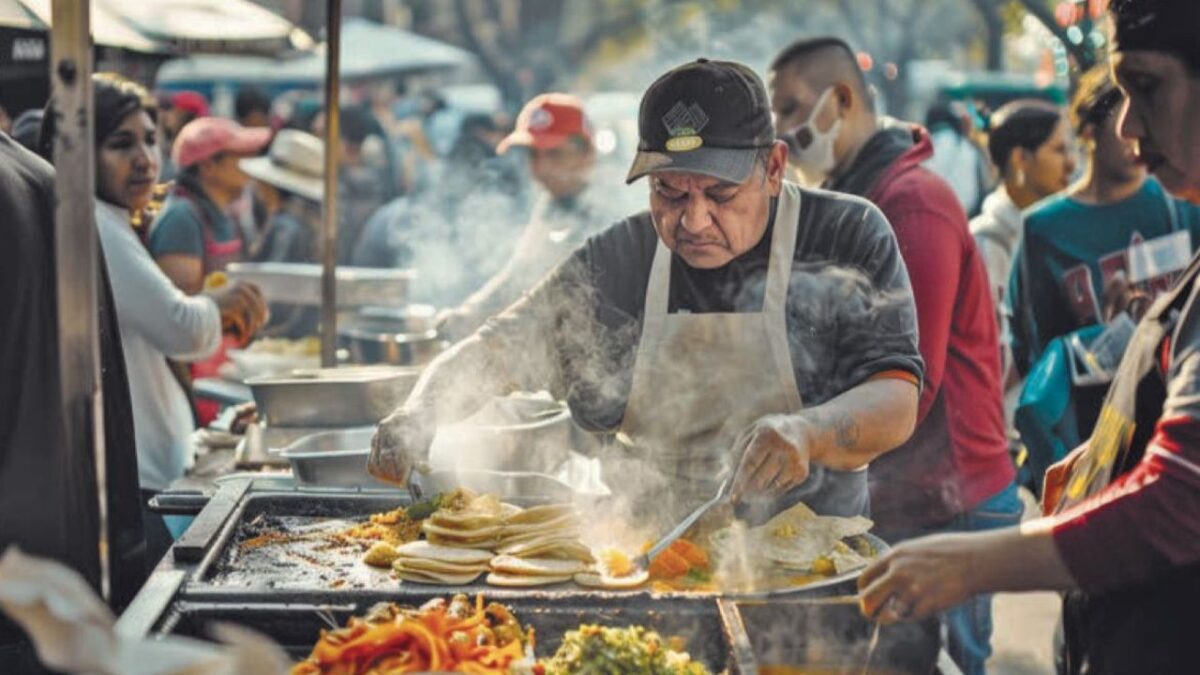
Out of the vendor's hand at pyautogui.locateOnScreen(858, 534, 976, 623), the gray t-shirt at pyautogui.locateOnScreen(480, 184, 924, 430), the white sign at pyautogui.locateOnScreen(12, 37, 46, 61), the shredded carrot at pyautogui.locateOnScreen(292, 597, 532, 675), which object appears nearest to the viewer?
the vendor's hand at pyautogui.locateOnScreen(858, 534, 976, 623)

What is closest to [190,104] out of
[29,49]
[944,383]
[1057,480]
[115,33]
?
[115,33]

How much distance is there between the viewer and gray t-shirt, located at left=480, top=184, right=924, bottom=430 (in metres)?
3.51

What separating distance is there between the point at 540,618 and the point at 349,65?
20189mm

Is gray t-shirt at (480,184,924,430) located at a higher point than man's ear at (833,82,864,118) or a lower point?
lower

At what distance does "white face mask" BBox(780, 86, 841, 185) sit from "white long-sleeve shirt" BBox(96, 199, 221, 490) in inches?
89.4

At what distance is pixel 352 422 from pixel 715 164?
191 cm

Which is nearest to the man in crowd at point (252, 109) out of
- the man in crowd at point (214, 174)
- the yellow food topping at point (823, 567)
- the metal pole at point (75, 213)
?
the man in crowd at point (214, 174)

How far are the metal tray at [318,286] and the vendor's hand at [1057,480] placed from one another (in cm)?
513

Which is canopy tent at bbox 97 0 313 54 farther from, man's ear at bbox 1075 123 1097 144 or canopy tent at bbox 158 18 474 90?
canopy tent at bbox 158 18 474 90

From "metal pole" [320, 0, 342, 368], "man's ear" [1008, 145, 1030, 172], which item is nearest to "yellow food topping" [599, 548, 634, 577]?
"metal pole" [320, 0, 342, 368]

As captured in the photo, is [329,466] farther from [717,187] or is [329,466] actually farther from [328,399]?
[717,187]

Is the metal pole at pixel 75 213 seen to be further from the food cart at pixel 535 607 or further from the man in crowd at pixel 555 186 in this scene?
the man in crowd at pixel 555 186

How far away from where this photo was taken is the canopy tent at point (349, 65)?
2228 cm

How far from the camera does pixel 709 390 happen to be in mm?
3656
